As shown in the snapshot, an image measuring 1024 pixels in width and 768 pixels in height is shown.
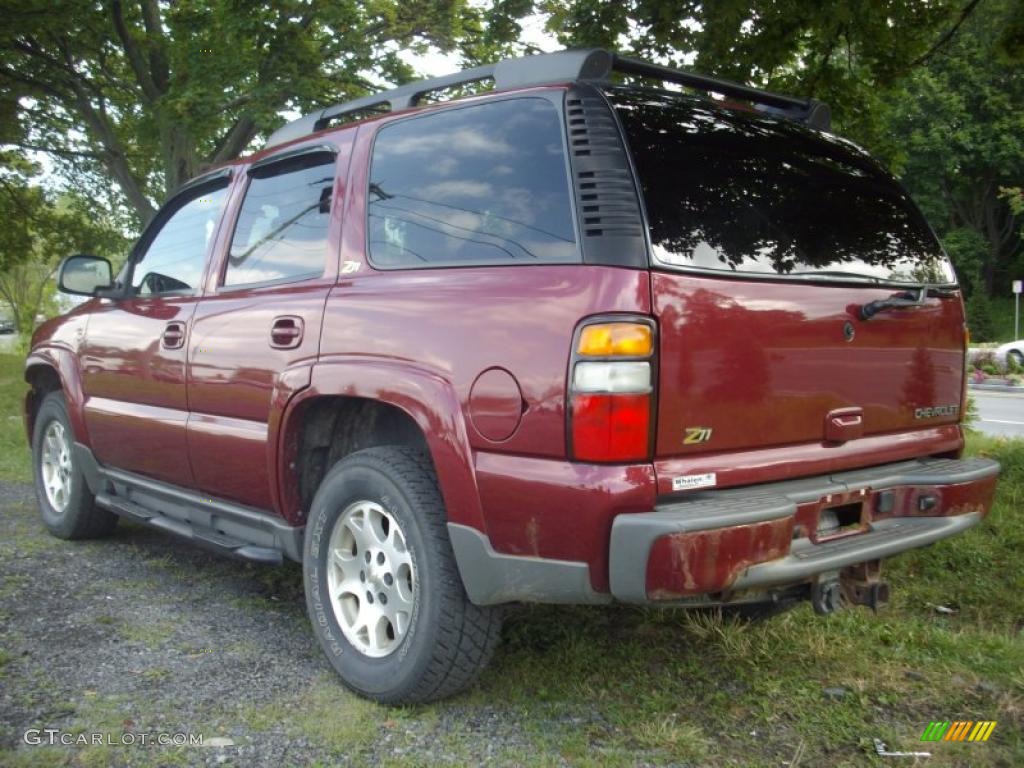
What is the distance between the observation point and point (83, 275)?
479cm

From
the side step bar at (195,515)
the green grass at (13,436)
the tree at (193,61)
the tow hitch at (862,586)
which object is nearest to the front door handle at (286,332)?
the side step bar at (195,515)

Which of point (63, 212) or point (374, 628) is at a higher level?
point (63, 212)

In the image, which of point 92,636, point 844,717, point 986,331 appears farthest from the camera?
point 986,331

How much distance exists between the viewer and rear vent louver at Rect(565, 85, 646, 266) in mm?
2529

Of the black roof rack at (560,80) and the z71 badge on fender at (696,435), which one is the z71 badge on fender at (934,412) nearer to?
the z71 badge on fender at (696,435)

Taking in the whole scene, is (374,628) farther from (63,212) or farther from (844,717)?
(63,212)

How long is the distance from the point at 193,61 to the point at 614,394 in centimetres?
1050

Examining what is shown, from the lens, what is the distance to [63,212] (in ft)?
72.9

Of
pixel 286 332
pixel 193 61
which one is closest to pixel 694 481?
pixel 286 332

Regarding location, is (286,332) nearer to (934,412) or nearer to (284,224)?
(284,224)

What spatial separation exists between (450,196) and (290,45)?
9213 millimetres

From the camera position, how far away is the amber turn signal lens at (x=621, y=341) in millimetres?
2461

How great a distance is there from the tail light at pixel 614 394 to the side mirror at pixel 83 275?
3.31 metres

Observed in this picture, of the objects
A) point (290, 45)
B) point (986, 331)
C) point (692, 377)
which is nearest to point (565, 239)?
point (692, 377)
